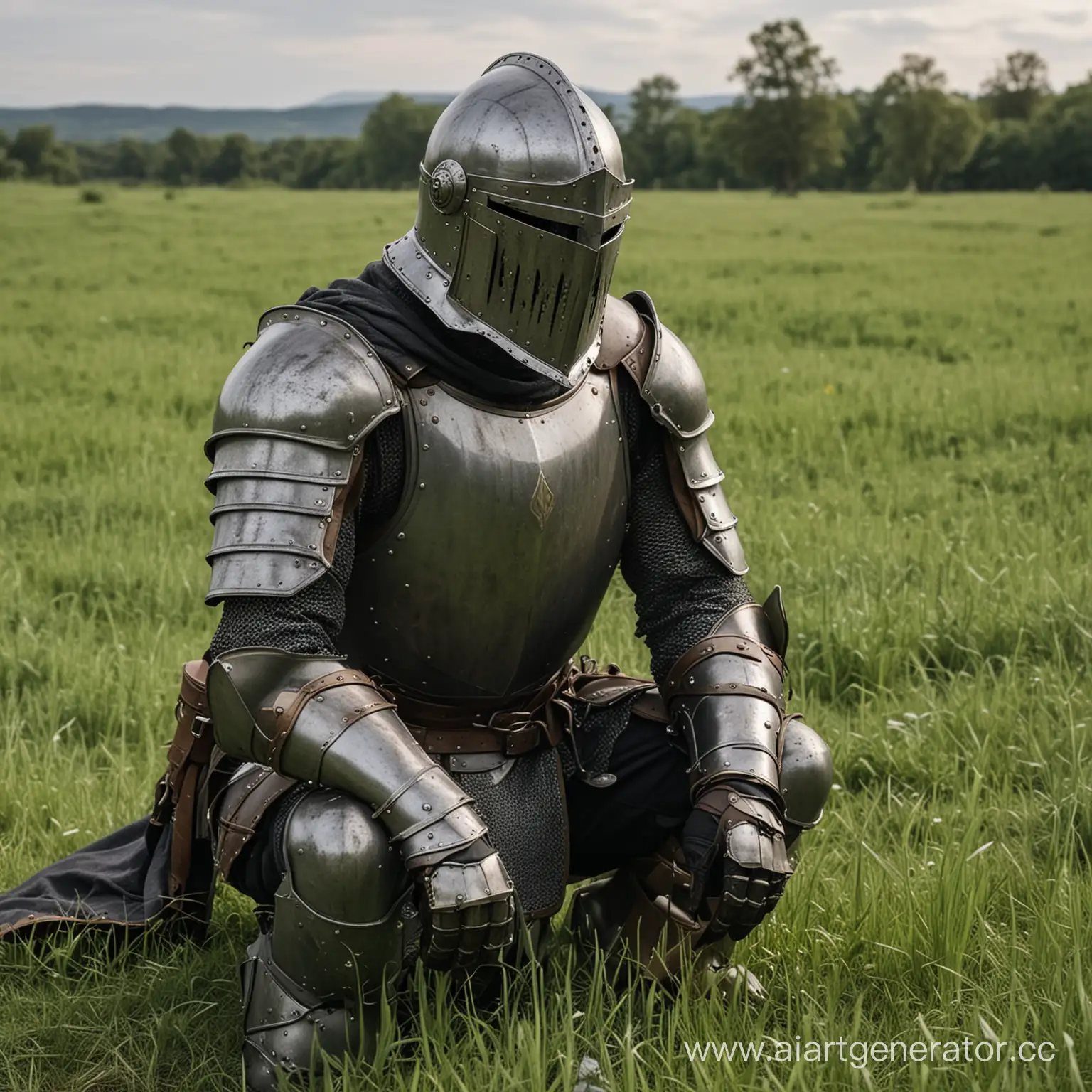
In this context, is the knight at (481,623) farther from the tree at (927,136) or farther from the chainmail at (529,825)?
the tree at (927,136)

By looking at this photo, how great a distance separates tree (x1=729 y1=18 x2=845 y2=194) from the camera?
235ft

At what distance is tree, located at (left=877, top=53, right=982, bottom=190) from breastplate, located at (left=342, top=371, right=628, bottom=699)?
76.1 m

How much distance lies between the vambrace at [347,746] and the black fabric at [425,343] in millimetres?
590

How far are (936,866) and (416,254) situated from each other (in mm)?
1781

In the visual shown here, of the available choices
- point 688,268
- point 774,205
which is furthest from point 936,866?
point 774,205

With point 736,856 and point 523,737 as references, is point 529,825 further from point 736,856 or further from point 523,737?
point 736,856

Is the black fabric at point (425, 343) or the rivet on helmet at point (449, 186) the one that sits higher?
the rivet on helmet at point (449, 186)

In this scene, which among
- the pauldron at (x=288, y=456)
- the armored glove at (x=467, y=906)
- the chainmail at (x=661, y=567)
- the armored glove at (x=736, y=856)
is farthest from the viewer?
the chainmail at (x=661, y=567)

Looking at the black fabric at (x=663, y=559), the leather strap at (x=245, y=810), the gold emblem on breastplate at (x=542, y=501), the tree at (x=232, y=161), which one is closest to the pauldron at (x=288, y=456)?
the gold emblem on breastplate at (x=542, y=501)

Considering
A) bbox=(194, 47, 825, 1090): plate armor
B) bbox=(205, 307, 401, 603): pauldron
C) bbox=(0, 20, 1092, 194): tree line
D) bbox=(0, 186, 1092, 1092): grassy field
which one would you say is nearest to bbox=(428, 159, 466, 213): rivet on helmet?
bbox=(194, 47, 825, 1090): plate armor

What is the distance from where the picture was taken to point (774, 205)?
37.6m

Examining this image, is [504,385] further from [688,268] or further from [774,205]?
[774,205]

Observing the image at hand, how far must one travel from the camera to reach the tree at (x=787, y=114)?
235 feet

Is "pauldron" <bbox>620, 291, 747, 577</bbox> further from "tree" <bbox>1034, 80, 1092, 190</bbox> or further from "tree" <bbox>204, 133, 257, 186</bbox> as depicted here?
"tree" <bbox>204, 133, 257, 186</bbox>
